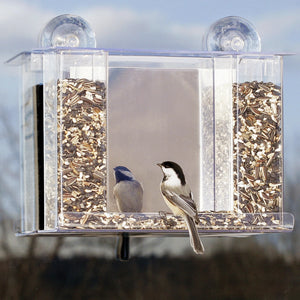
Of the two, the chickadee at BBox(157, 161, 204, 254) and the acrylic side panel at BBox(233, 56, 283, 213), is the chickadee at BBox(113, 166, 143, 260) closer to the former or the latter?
the chickadee at BBox(157, 161, 204, 254)

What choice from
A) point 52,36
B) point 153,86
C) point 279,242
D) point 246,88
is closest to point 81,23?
point 52,36

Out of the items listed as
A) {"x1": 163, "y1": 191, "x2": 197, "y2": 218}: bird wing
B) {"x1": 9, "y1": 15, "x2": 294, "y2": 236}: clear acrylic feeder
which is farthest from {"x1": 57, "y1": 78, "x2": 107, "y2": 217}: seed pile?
{"x1": 163, "y1": 191, "x2": 197, "y2": 218}: bird wing

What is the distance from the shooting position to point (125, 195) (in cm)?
438

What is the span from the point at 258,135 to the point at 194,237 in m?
Result: 0.71

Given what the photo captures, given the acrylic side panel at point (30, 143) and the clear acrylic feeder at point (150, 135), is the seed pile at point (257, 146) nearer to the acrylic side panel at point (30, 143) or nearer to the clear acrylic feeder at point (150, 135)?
→ the clear acrylic feeder at point (150, 135)

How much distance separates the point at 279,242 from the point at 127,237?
37.6 feet

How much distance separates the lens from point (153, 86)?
452cm

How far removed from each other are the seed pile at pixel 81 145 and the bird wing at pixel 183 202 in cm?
31

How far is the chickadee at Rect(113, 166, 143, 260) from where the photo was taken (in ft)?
14.4

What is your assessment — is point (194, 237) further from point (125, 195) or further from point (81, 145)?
point (81, 145)

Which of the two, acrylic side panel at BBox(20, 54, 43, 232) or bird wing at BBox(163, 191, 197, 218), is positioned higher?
acrylic side panel at BBox(20, 54, 43, 232)

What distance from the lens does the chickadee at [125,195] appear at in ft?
14.4

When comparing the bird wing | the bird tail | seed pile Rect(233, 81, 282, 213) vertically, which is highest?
seed pile Rect(233, 81, 282, 213)

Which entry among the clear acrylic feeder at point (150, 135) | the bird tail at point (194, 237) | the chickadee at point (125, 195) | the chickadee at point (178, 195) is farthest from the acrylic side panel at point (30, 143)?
the bird tail at point (194, 237)
